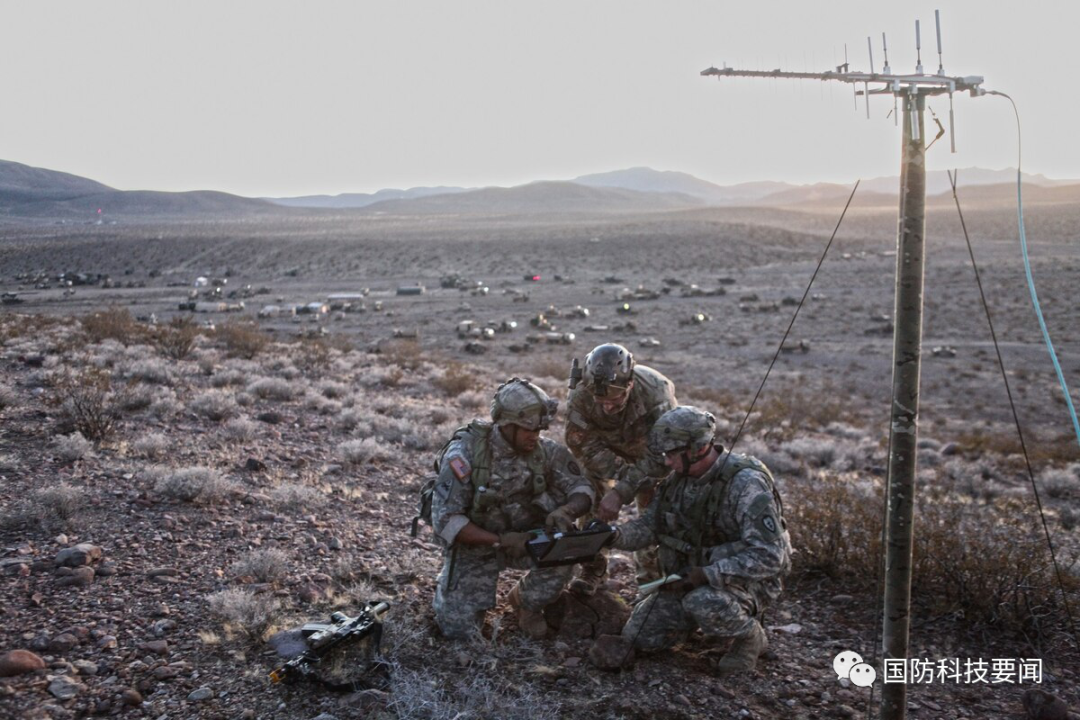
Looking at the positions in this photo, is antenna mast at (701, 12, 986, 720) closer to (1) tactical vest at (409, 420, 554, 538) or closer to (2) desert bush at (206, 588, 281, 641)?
(1) tactical vest at (409, 420, 554, 538)

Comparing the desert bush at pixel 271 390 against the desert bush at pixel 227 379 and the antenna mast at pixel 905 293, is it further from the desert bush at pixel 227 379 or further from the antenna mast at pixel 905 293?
the antenna mast at pixel 905 293

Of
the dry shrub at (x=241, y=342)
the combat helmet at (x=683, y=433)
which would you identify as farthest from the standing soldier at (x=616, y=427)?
the dry shrub at (x=241, y=342)

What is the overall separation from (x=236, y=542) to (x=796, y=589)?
14.7ft

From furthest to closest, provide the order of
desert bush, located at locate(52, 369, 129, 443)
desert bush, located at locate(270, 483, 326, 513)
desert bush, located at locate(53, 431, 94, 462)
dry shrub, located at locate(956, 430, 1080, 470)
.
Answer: dry shrub, located at locate(956, 430, 1080, 470) < desert bush, located at locate(52, 369, 129, 443) < desert bush, located at locate(53, 431, 94, 462) < desert bush, located at locate(270, 483, 326, 513)

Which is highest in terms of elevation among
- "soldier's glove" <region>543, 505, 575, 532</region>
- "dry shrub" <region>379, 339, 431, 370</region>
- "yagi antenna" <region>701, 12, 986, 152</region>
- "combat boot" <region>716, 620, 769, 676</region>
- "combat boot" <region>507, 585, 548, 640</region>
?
"yagi antenna" <region>701, 12, 986, 152</region>

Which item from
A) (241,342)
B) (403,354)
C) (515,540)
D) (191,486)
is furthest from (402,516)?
(403,354)

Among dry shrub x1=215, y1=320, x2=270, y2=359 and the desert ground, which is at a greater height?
dry shrub x1=215, y1=320, x2=270, y2=359

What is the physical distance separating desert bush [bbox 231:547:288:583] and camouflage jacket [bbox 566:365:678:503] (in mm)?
2346

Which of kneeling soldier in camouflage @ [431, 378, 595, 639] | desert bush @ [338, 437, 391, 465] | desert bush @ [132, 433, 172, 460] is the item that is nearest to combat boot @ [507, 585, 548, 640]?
kneeling soldier in camouflage @ [431, 378, 595, 639]

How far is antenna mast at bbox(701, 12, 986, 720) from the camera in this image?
3.19m

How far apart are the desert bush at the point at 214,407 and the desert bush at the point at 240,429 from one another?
38 centimetres

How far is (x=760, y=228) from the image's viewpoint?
61.9 m

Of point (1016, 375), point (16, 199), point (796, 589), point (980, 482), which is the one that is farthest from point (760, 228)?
point (16, 199)

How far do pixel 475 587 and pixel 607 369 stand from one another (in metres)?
1.79
